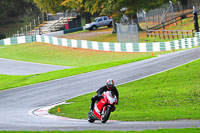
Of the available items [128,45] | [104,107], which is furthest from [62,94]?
[128,45]

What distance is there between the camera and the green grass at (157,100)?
1419cm

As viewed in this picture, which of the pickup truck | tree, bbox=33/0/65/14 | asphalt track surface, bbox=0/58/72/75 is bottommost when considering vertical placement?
asphalt track surface, bbox=0/58/72/75

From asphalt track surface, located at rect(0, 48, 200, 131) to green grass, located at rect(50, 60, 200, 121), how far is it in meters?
1.31

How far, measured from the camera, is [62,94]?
2291 cm

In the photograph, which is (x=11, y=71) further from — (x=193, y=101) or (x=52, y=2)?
(x=52, y=2)

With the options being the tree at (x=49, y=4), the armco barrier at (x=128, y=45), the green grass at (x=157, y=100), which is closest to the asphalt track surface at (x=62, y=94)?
the green grass at (x=157, y=100)

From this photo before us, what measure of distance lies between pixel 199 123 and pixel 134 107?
5.71 m

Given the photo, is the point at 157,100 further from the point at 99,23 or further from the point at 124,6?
the point at 99,23

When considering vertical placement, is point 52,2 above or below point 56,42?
above

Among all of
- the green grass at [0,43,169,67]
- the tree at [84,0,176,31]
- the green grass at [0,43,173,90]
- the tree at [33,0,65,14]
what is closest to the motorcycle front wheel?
the green grass at [0,43,173,90]

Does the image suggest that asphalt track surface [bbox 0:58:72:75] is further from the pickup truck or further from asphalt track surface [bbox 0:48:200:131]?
the pickup truck

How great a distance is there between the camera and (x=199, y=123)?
11.2 metres

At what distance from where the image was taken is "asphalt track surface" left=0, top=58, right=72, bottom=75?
3719cm

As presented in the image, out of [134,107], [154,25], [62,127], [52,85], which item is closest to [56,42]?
[154,25]
